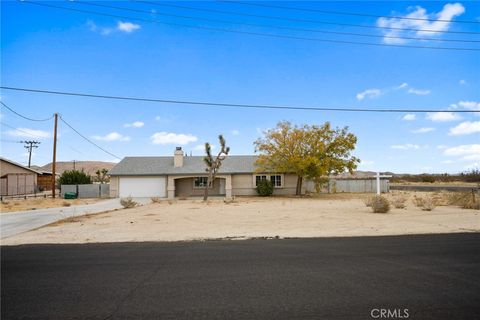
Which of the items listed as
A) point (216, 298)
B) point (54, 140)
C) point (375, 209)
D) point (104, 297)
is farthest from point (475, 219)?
point (54, 140)

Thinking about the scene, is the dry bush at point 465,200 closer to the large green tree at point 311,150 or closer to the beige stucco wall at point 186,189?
the large green tree at point 311,150

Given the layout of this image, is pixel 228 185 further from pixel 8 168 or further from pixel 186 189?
pixel 8 168

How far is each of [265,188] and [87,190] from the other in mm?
20384

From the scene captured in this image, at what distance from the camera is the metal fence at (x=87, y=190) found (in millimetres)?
39969

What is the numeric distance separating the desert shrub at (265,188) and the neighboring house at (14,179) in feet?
105

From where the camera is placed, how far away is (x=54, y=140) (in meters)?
35.9

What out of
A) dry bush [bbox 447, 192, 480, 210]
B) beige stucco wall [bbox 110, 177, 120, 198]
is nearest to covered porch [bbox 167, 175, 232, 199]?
beige stucco wall [bbox 110, 177, 120, 198]

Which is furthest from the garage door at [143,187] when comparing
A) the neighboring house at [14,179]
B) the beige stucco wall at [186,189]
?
the neighboring house at [14,179]

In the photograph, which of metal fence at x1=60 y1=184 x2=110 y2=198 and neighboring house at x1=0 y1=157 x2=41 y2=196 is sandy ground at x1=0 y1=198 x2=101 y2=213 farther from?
neighboring house at x1=0 y1=157 x2=41 y2=196

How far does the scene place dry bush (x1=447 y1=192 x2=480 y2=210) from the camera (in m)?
20.7

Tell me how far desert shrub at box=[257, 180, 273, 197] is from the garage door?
10.6 metres

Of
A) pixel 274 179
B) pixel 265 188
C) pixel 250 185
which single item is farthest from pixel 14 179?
pixel 274 179

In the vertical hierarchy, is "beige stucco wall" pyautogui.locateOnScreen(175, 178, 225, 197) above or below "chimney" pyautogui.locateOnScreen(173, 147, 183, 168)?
below

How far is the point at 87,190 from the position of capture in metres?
40.1
